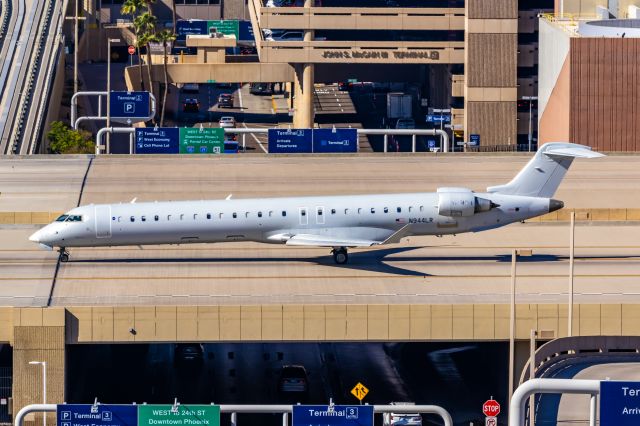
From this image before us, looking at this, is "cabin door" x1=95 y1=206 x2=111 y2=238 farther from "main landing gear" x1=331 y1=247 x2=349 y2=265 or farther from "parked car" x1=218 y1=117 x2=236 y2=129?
"parked car" x1=218 y1=117 x2=236 y2=129

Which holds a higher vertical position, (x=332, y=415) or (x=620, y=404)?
(x=620, y=404)

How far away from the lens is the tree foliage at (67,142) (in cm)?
13625

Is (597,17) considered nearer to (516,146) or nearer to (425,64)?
(516,146)

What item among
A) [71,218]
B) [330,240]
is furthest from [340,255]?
[71,218]

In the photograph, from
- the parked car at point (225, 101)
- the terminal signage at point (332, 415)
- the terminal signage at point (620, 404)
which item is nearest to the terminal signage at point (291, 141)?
the terminal signage at point (332, 415)

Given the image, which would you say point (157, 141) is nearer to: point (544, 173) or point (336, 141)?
→ point (336, 141)

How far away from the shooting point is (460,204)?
73750mm

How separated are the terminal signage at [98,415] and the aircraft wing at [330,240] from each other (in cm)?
3409

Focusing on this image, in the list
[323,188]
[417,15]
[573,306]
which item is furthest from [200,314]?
[417,15]

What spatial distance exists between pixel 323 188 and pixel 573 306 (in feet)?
109

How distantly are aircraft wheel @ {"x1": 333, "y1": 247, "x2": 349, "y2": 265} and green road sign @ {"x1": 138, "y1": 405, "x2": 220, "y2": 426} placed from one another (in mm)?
36793

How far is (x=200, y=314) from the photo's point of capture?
2655 inches

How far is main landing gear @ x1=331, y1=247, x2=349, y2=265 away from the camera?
252 feet

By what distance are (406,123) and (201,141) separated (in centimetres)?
6354
